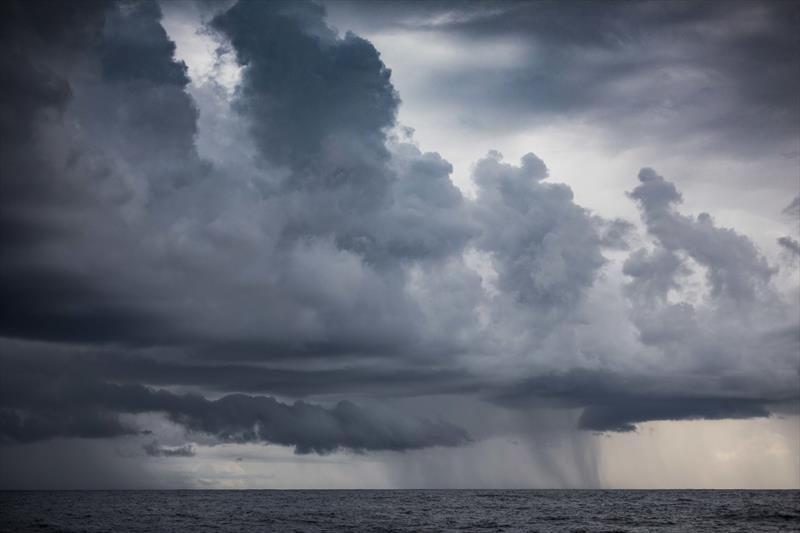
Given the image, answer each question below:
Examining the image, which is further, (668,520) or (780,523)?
(668,520)

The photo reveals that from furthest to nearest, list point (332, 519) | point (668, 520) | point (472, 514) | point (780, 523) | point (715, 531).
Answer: point (472, 514), point (332, 519), point (668, 520), point (780, 523), point (715, 531)

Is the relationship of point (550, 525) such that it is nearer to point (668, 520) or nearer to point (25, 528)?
point (668, 520)

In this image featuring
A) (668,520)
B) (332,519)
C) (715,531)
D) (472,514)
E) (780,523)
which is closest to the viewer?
(715,531)

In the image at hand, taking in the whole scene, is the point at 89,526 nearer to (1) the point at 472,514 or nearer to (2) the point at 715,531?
(1) the point at 472,514

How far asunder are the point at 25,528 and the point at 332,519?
2093 inches

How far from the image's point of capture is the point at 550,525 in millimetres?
133875

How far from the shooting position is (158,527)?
129750 mm

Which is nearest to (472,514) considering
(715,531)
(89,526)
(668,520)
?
(668,520)

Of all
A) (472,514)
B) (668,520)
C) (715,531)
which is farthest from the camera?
(472,514)

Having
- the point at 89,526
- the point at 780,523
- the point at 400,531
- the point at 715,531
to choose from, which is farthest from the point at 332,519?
the point at 780,523

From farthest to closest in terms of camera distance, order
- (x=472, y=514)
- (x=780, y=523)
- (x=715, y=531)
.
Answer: (x=472, y=514), (x=780, y=523), (x=715, y=531)

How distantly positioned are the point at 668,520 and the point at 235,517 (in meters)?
81.8

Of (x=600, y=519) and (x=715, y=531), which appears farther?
(x=600, y=519)

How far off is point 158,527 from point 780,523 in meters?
101
